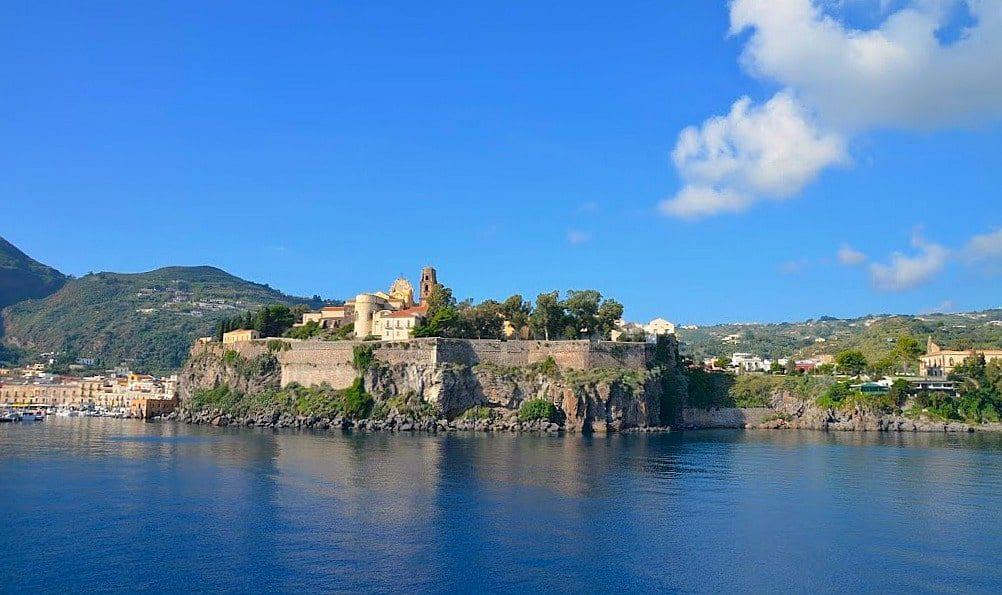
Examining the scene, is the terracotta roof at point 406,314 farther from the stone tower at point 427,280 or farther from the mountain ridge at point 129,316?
the mountain ridge at point 129,316

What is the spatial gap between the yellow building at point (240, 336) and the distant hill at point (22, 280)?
122136mm

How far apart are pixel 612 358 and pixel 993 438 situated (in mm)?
21484

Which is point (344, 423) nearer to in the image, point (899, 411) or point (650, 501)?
point (650, 501)

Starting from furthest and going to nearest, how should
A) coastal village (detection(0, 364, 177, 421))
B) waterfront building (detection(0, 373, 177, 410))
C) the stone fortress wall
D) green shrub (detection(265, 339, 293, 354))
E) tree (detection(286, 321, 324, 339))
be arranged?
waterfront building (detection(0, 373, 177, 410)), coastal village (detection(0, 364, 177, 421)), tree (detection(286, 321, 324, 339)), green shrub (detection(265, 339, 293, 354)), the stone fortress wall

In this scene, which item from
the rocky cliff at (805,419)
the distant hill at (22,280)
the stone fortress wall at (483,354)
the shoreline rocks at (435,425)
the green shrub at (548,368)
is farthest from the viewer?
the distant hill at (22,280)

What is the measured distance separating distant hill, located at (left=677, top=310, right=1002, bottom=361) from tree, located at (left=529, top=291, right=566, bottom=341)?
103 ft

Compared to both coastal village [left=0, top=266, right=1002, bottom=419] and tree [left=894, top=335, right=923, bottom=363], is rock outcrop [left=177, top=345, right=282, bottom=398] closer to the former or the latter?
coastal village [left=0, top=266, right=1002, bottom=419]

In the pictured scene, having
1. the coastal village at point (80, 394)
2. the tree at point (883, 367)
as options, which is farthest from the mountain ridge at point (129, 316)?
the tree at point (883, 367)

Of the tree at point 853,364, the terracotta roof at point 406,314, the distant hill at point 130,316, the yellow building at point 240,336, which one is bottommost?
the tree at point 853,364

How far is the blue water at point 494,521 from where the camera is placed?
659 inches

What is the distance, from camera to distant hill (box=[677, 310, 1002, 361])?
83.4 metres

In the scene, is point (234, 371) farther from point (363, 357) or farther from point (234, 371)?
point (363, 357)

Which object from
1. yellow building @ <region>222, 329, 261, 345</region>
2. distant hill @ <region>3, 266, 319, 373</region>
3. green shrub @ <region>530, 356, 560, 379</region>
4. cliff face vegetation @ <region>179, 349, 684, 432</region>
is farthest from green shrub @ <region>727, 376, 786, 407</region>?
distant hill @ <region>3, 266, 319, 373</region>

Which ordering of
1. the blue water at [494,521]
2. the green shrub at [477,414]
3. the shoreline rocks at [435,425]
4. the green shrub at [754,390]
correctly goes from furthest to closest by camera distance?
the green shrub at [754,390]
the green shrub at [477,414]
the shoreline rocks at [435,425]
the blue water at [494,521]
